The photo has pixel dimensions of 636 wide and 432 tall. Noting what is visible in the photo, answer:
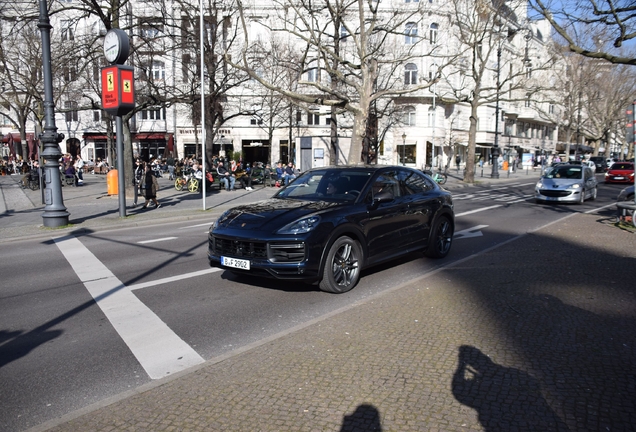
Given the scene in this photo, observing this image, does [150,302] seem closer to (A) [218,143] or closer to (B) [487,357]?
(B) [487,357]

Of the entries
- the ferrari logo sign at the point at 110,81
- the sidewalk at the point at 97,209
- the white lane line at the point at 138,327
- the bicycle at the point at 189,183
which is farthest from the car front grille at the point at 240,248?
the bicycle at the point at 189,183

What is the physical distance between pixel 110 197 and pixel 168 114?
3427 cm

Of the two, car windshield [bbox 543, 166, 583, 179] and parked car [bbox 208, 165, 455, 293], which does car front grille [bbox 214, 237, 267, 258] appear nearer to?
parked car [bbox 208, 165, 455, 293]

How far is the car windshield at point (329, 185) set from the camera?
24.0 ft

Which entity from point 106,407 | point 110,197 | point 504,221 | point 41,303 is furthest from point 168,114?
point 106,407

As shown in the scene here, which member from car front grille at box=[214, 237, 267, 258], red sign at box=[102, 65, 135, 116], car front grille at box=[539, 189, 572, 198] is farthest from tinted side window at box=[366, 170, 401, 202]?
car front grille at box=[539, 189, 572, 198]

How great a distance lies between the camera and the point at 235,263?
6.40 m

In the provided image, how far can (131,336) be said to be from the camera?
512 cm

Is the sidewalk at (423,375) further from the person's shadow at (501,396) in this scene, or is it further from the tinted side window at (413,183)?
the tinted side window at (413,183)

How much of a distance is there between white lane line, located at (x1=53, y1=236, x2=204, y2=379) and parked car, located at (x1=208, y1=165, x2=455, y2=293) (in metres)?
1.25

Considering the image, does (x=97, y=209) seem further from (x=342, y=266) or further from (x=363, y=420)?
(x=363, y=420)

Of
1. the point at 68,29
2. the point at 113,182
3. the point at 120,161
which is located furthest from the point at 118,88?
the point at 68,29

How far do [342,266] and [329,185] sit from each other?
4.84ft

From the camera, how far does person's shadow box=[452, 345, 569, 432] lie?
10.7 ft
